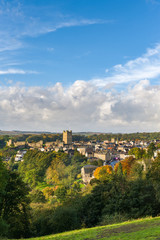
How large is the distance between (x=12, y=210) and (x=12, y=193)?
185cm

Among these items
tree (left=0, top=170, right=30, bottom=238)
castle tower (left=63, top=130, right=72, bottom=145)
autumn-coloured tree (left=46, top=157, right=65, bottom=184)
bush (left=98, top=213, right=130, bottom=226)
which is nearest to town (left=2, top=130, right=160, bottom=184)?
castle tower (left=63, top=130, right=72, bottom=145)

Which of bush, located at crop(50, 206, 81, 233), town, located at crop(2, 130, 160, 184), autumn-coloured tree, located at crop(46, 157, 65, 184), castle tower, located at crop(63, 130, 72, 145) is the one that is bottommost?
autumn-coloured tree, located at crop(46, 157, 65, 184)

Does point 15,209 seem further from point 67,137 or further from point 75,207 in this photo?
point 67,137

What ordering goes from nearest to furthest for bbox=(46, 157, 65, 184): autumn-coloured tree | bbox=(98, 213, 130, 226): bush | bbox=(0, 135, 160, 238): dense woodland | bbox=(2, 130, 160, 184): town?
bbox=(98, 213, 130, 226): bush, bbox=(0, 135, 160, 238): dense woodland, bbox=(2, 130, 160, 184): town, bbox=(46, 157, 65, 184): autumn-coloured tree

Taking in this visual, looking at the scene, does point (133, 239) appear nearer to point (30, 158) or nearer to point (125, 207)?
point (125, 207)

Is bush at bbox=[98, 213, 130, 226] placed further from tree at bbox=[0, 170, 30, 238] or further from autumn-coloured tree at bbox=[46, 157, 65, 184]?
autumn-coloured tree at bbox=[46, 157, 65, 184]

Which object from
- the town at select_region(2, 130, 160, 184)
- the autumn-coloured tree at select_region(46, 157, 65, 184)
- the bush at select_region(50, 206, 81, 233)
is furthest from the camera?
the autumn-coloured tree at select_region(46, 157, 65, 184)

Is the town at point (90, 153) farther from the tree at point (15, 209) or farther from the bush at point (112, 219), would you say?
the tree at point (15, 209)

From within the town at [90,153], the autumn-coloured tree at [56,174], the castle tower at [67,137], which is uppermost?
the castle tower at [67,137]

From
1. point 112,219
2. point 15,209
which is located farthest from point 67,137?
point 112,219

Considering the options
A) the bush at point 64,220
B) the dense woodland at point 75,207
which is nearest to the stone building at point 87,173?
the dense woodland at point 75,207

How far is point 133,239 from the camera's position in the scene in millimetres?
12438

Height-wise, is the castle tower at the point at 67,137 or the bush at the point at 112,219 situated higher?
the castle tower at the point at 67,137

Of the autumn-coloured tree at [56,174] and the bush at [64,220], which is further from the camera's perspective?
the autumn-coloured tree at [56,174]
